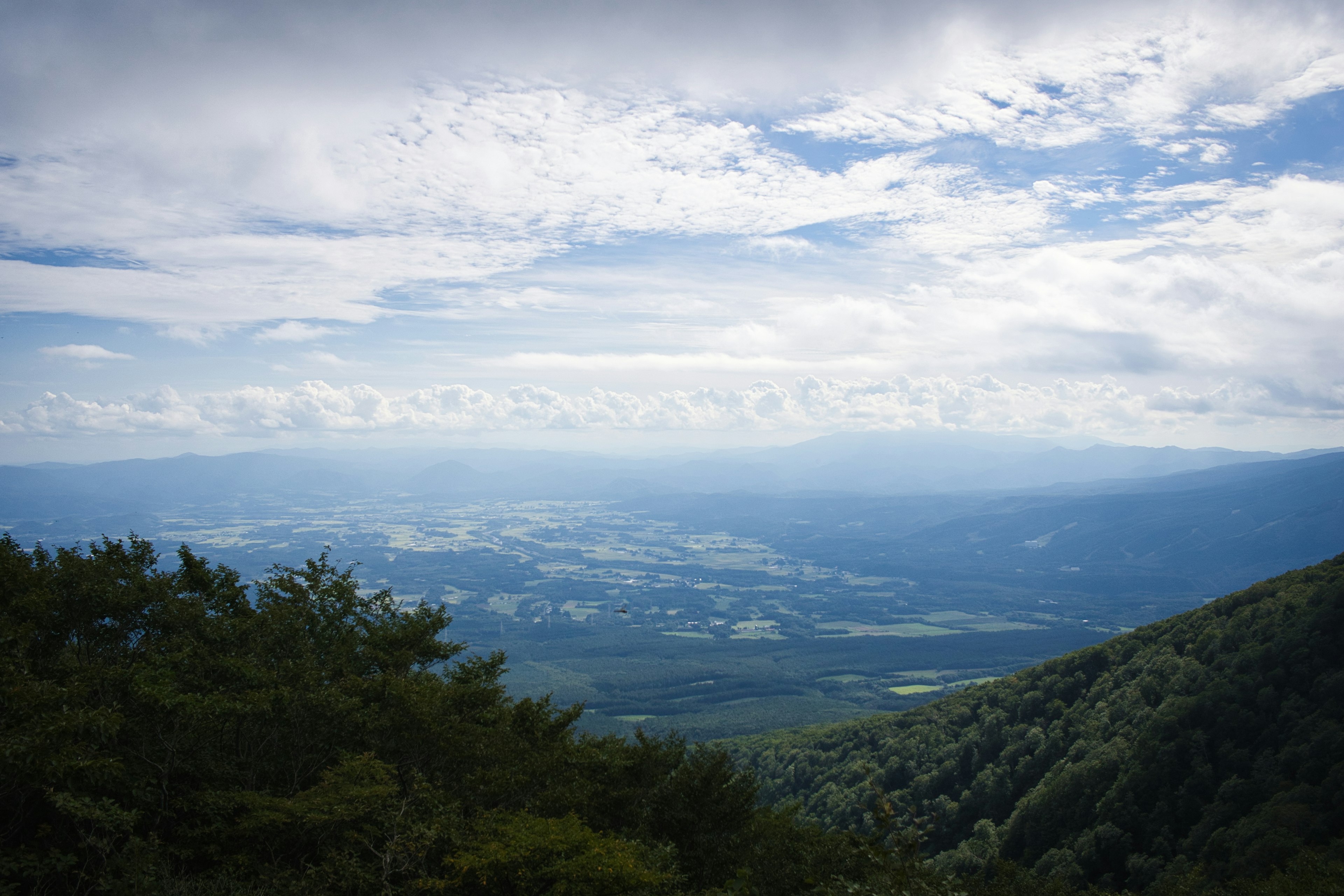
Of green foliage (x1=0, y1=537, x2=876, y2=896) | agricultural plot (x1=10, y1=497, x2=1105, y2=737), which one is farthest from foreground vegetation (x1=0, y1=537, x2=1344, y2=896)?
agricultural plot (x1=10, y1=497, x2=1105, y2=737)

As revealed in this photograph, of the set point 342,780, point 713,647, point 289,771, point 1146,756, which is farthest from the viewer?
point 713,647

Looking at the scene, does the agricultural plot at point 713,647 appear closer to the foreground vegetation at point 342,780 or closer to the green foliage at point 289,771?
→ the foreground vegetation at point 342,780

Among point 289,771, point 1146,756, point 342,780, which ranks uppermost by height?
point 342,780

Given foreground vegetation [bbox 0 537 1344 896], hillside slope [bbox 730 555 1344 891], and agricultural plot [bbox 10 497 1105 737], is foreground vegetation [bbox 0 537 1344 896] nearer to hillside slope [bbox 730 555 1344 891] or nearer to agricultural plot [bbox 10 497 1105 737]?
hillside slope [bbox 730 555 1344 891]

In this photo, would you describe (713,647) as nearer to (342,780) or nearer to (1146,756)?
(1146,756)

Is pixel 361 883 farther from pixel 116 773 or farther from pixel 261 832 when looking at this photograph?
pixel 116 773

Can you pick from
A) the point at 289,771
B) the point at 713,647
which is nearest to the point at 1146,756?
the point at 289,771
